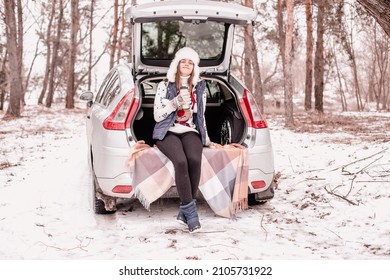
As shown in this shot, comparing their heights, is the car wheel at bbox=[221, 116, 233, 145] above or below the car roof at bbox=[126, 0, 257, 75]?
below

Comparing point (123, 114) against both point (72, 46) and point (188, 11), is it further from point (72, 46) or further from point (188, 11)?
point (72, 46)

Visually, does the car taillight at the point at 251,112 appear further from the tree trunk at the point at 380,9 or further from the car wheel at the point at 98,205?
the car wheel at the point at 98,205

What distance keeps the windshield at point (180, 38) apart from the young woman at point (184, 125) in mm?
476

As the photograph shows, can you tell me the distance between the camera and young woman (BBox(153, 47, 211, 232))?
4.09m

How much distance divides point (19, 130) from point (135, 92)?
29.5 feet

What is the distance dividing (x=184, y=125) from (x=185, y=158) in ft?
1.59

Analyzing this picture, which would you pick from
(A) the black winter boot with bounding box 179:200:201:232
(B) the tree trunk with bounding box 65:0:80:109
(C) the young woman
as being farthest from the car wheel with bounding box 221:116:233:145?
(B) the tree trunk with bounding box 65:0:80:109

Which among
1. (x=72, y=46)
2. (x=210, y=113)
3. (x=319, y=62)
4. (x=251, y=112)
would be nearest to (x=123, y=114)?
(x=251, y=112)

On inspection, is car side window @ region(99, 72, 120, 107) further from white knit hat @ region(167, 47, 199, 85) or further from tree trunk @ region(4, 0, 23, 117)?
tree trunk @ region(4, 0, 23, 117)

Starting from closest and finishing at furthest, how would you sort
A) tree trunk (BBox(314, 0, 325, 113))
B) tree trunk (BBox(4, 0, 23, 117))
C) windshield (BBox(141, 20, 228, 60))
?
windshield (BBox(141, 20, 228, 60)) → tree trunk (BBox(4, 0, 23, 117)) → tree trunk (BBox(314, 0, 325, 113))

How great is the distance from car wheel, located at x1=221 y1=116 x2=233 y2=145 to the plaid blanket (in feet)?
2.58

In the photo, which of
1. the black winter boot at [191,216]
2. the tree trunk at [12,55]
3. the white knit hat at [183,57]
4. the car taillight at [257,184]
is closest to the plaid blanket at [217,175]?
the car taillight at [257,184]

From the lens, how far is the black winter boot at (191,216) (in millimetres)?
3932

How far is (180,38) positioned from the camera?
4918 millimetres
